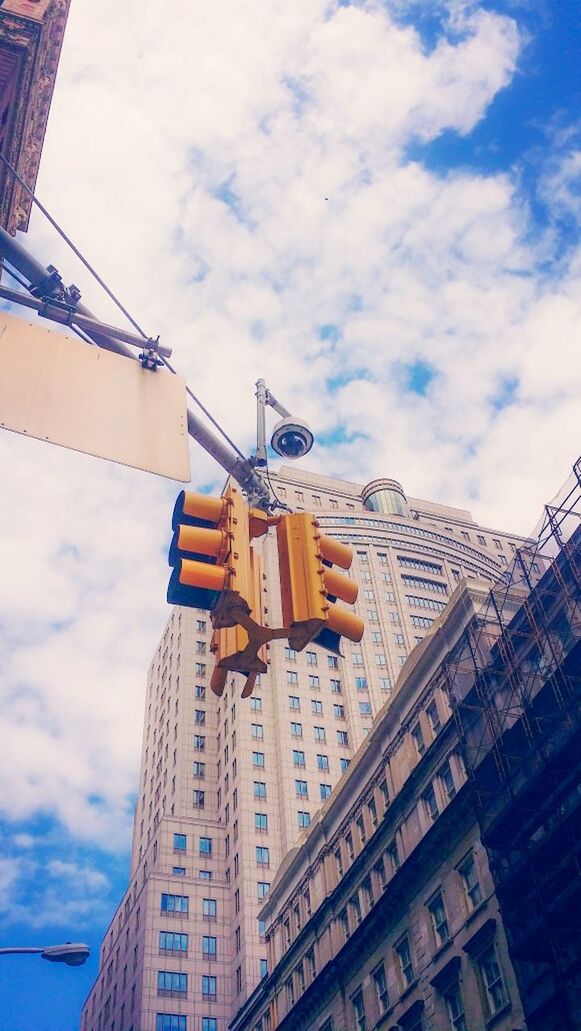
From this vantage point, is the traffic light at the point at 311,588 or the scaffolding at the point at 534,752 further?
the scaffolding at the point at 534,752

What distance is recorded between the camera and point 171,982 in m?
69.6

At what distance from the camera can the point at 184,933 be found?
2867 inches

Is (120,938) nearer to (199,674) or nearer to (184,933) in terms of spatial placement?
(184,933)

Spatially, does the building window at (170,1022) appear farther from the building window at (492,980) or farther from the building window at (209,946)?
the building window at (492,980)

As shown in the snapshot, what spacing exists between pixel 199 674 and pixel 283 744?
16.6 meters

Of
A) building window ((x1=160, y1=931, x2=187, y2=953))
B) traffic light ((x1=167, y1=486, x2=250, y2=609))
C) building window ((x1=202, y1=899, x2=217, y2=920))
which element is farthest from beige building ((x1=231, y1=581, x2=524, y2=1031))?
building window ((x1=202, y1=899, x2=217, y2=920))

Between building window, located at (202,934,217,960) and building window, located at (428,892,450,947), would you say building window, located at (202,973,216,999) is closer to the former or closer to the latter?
building window, located at (202,934,217,960)

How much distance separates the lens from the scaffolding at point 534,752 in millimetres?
25812

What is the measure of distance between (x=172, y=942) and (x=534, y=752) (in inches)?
2071

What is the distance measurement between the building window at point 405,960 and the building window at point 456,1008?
3193 millimetres

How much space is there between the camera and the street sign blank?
22.7ft

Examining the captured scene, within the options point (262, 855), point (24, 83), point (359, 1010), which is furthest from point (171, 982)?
point (24, 83)

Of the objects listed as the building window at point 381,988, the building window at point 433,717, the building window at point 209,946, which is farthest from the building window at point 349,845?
the building window at point 209,946

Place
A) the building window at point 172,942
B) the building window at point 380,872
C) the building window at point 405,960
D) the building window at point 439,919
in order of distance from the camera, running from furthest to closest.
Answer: the building window at point 172,942, the building window at point 380,872, the building window at point 405,960, the building window at point 439,919
